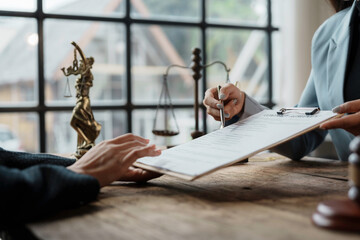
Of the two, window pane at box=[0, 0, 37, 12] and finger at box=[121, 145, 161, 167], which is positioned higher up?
window pane at box=[0, 0, 37, 12]

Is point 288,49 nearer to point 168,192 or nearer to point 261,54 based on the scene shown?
point 261,54

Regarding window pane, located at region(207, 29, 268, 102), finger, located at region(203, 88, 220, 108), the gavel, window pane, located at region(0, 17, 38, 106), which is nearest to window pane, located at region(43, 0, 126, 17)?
window pane, located at region(0, 17, 38, 106)

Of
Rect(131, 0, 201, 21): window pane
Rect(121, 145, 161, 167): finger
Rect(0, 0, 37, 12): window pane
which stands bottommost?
Rect(121, 145, 161, 167): finger

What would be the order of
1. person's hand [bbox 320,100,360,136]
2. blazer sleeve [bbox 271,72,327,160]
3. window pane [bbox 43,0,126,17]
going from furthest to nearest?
window pane [bbox 43,0,126,17] < blazer sleeve [bbox 271,72,327,160] < person's hand [bbox 320,100,360,136]

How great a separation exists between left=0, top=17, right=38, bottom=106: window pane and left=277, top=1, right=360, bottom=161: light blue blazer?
173 centimetres

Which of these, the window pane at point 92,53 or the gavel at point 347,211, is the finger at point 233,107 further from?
the window pane at point 92,53

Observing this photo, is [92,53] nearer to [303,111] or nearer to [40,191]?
[303,111]

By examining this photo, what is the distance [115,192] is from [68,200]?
0.18 meters

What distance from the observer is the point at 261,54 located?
11.7 ft

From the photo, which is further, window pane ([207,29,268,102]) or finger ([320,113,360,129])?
window pane ([207,29,268,102])

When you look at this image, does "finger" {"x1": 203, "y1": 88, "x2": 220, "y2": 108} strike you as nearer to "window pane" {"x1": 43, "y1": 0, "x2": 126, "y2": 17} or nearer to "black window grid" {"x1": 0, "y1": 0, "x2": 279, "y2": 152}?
"black window grid" {"x1": 0, "y1": 0, "x2": 279, "y2": 152}

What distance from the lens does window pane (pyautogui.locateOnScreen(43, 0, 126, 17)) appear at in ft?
8.77

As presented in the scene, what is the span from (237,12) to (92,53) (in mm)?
1207

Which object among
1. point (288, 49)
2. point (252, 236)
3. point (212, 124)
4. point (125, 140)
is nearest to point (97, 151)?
point (125, 140)
